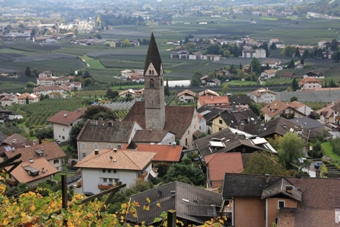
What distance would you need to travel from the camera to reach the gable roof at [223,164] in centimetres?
2177

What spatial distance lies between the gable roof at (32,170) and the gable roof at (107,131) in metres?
4.10

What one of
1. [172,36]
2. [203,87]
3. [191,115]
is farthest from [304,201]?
[172,36]

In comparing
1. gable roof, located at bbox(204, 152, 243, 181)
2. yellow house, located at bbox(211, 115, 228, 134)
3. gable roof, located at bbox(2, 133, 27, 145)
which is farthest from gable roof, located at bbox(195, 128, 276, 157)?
gable roof, located at bbox(2, 133, 27, 145)

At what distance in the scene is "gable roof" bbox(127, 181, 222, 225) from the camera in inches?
628

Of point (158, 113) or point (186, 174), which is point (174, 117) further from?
point (186, 174)

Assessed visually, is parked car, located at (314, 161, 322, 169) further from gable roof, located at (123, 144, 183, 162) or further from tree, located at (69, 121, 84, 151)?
tree, located at (69, 121, 84, 151)

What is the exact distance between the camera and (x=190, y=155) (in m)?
28.0

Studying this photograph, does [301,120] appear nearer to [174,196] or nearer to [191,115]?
[191,115]

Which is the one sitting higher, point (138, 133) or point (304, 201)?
point (304, 201)

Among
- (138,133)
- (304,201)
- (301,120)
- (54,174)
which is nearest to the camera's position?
(304,201)

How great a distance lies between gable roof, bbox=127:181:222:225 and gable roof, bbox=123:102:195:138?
13.8 m

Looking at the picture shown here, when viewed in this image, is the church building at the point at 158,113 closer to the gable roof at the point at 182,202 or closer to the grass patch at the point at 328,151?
the grass patch at the point at 328,151

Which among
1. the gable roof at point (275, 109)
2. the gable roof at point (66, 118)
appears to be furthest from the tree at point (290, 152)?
the gable roof at point (66, 118)

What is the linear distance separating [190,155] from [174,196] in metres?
11.2
